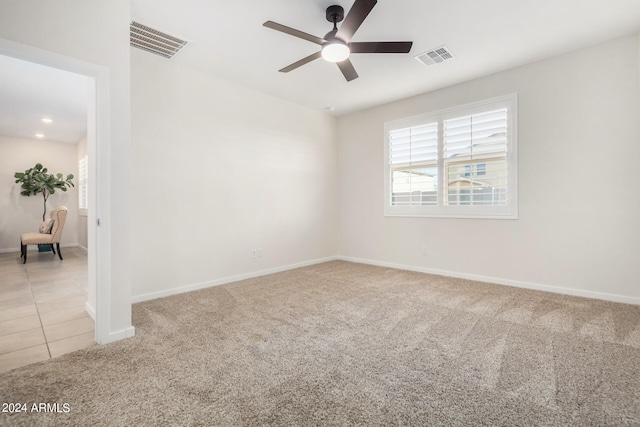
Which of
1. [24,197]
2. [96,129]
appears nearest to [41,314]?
[96,129]

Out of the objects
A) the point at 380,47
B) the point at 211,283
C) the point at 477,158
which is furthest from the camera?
the point at 477,158

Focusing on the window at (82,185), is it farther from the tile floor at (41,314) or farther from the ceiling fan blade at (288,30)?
the ceiling fan blade at (288,30)

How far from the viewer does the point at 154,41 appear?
3.05 m

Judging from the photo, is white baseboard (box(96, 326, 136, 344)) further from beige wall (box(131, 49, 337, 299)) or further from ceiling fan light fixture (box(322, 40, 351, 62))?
ceiling fan light fixture (box(322, 40, 351, 62))

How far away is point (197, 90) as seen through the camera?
372 cm

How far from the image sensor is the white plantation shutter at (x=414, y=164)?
4.50 metres

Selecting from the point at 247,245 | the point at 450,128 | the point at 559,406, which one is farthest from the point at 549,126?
the point at 247,245

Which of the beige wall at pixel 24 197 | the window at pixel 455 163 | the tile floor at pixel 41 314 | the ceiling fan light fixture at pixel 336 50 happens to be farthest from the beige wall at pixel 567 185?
the beige wall at pixel 24 197

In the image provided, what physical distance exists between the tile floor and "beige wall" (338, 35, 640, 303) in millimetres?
4354

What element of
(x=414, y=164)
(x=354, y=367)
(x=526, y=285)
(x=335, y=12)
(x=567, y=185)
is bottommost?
(x=354, y=367)

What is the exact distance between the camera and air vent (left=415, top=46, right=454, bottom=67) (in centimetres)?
326

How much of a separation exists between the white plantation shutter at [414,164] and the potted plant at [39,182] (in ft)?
26.6

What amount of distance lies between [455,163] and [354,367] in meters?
3.37

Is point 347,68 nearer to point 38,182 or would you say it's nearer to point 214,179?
point 214,179
